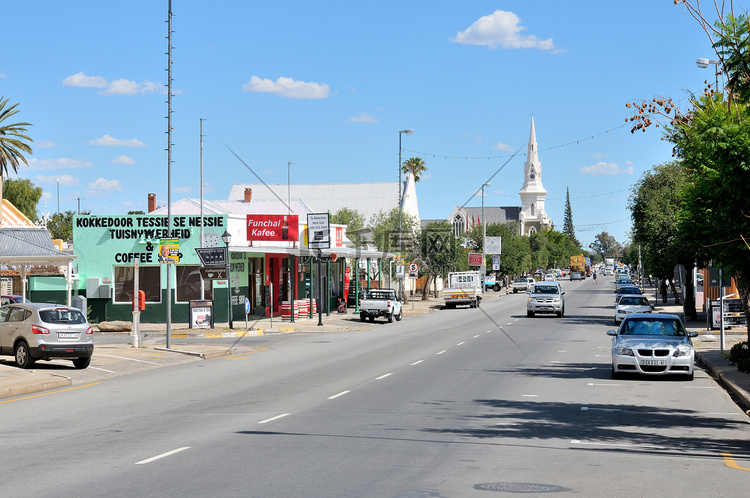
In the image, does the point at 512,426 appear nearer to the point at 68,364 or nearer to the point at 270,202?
the point at 68,364

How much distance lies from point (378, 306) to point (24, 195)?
58.7m

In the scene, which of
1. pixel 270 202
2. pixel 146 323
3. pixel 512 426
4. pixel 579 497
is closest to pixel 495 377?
pixel 512 426

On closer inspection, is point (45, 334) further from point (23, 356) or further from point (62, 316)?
point (23, 356)

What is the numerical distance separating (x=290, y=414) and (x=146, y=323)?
28082 mm

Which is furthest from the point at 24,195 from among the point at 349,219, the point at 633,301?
the point at 633,301

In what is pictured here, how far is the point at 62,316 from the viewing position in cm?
2211

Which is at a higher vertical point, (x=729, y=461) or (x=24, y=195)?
(x=24, y=195)

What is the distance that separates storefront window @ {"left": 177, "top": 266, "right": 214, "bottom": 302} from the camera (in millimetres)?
40938

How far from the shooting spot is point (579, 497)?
26.8 ft

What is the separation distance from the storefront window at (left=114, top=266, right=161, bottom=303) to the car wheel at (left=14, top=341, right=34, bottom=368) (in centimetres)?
1856

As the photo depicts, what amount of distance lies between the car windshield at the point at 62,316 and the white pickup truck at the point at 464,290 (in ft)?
133

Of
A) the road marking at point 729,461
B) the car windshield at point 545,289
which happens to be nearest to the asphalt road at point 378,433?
the road marking at point 729,461

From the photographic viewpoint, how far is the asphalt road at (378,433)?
882 cm

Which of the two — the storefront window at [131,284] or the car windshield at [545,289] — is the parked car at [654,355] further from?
the car windshield at [545,289]
